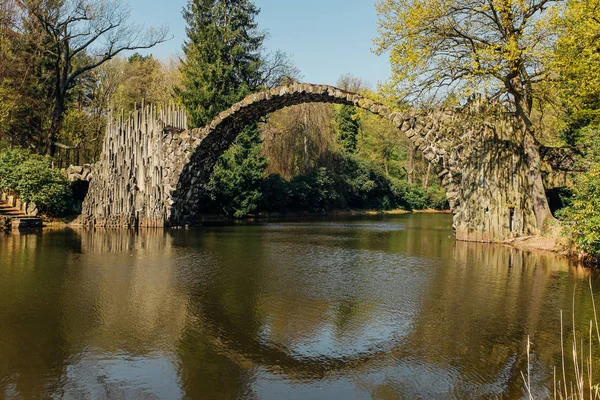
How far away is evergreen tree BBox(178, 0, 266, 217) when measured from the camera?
35.2m

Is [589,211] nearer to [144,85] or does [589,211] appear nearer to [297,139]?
[297,139]

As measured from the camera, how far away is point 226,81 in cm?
3747

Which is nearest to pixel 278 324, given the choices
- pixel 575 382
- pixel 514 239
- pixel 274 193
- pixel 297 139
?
pixel 575 382

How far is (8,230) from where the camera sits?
22.9m

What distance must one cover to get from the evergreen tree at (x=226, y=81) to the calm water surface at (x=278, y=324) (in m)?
19.4

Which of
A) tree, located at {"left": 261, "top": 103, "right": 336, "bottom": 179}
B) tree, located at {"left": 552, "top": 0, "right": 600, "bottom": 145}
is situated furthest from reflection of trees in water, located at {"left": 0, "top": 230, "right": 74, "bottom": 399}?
tree, located at {"left": 261, "top": 103, "right": 336, "bottom": 179}

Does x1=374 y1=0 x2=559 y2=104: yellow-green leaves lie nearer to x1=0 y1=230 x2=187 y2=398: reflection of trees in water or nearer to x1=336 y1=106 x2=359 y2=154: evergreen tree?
x1=0 y1=230 x2=187 y2=398: reflection of trees in water

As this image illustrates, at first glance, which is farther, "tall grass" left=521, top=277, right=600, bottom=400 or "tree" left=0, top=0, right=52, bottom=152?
"tree" left=0, top=0, right=52, bottom=152

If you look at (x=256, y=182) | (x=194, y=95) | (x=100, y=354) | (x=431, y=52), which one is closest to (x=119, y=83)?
(x=194, y=95)

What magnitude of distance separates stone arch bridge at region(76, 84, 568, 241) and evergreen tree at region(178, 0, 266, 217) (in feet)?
19.8

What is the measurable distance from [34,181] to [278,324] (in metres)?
20.8

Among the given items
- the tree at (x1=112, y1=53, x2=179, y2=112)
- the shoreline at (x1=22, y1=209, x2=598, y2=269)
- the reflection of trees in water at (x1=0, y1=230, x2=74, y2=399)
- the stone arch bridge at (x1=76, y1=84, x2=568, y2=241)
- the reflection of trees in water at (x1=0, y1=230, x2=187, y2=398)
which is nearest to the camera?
the reflection of trees in water at (x1=0, y1=230, x2=74, y2=399)

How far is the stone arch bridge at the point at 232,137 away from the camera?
19359 mm

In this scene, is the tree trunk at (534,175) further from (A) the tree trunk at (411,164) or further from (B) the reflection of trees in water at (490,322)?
(A) the tree trunk at (411,164)
